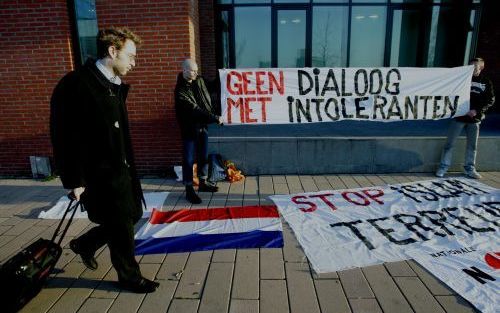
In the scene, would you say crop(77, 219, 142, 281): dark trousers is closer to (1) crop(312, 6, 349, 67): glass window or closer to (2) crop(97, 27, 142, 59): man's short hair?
(2) crop(97, 27, 142, 59): man's short hair

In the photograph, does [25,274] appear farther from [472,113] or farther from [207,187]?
[472,113]

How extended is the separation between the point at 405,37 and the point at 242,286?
10.6 metres

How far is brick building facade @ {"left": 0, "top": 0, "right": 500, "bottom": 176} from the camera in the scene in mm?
5609

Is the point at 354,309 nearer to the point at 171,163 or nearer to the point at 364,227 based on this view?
the point at 364,227

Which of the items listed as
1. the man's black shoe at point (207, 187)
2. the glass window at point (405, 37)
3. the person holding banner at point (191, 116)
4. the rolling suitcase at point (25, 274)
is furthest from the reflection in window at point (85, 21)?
the glass window at point (405, 37)

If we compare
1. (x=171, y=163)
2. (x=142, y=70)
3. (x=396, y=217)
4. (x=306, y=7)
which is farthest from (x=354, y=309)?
(x=306, y=7)

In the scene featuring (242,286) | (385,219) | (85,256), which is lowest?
(242,286)

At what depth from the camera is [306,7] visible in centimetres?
1041

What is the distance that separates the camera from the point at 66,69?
5.88 m

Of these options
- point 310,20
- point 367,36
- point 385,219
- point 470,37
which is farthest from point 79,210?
point 470,37

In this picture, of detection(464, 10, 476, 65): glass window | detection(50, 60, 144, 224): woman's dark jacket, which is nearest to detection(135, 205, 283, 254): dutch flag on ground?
detection(50, 60, 144, 224): woman's dark jacket

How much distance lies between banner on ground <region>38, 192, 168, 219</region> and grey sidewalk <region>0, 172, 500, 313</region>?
1.53 ft

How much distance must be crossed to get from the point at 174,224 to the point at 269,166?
248 centimetres

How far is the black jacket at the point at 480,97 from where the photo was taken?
573 centimetres
